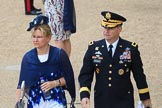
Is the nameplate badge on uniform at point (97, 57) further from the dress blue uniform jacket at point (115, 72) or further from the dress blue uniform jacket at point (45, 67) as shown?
the dress blue uniform jacket at point (45, 67)

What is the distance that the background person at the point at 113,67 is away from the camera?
4.88m

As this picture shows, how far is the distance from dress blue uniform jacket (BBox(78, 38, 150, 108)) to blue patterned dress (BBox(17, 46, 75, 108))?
204 millimetres

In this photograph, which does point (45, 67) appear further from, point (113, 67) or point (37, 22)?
point (113, 67)

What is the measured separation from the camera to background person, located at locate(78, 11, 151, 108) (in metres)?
4.88

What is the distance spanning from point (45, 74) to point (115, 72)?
24.9 inches

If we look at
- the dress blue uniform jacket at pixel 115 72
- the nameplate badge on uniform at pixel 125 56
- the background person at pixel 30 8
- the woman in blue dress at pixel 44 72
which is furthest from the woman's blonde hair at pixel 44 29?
the background person at pixel 30 8

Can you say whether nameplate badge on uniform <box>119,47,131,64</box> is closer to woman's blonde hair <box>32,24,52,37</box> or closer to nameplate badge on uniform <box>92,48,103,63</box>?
nameplate badge on uniform <box>92,48,103,63</box>

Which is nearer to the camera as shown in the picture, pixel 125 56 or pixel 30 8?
pixel 125 56

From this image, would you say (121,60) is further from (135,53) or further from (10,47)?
(10,47)

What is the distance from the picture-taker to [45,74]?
194 inches

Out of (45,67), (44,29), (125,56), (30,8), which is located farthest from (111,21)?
(30,8)

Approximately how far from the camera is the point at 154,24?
11.3 m

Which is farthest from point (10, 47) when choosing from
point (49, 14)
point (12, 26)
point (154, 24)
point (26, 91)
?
point (26, 91)

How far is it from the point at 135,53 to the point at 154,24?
6.49 m
